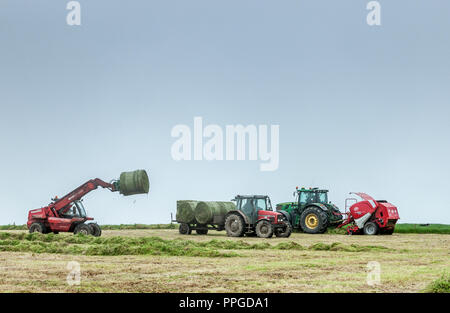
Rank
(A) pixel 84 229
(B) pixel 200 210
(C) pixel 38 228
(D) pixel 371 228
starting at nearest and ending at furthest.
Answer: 1. (A) pixel 84 229
2. (C) pixel 38 228
3. (B) pixel 200 210
4. (D) pixel 371 228

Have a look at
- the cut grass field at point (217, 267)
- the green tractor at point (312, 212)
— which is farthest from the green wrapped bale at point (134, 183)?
the green tractor at point (312, 212)

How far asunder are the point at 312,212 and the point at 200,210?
21.0 feet

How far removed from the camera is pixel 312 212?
32344 millimetres

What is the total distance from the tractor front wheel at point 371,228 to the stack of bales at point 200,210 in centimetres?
748

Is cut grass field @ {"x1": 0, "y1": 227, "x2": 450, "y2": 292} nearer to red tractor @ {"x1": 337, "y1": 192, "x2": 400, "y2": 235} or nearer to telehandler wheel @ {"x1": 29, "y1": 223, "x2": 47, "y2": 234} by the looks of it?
telehandler wheel @ {"x1": 29, "y1": 223, "x2": 47, "y2": 234}

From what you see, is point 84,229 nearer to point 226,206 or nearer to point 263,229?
point 226,206

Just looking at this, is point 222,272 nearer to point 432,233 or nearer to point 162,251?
point 162,251

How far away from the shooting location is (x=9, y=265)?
15727 millimetres

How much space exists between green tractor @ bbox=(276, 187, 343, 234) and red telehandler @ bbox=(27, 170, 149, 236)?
940cm

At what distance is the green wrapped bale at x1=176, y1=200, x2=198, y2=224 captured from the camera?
1228 inches

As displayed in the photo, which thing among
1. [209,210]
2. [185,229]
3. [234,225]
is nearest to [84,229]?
[185,229]

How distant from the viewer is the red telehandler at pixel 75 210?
2834 centimetres

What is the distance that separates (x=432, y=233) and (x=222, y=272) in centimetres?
2588
